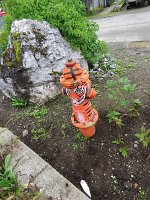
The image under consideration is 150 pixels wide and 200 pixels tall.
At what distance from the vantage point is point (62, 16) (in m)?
4.39

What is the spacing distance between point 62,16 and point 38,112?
172cm

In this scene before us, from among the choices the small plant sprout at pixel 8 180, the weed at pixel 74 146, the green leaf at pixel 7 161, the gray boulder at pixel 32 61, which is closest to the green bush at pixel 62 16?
the gray boulder at pixel 32 61

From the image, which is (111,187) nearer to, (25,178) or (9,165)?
(25,178)

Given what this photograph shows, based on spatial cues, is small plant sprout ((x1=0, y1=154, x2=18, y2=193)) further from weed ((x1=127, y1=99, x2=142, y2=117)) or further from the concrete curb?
weed ((x1=127, y1=99, x2=142, y2=117))

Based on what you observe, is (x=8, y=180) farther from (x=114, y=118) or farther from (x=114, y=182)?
(x=114, y=118)

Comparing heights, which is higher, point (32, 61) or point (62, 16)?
point (62, 16)

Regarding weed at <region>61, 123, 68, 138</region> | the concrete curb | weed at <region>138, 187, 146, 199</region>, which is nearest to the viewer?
the concrete curb

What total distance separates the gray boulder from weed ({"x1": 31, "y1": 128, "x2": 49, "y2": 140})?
688 mm

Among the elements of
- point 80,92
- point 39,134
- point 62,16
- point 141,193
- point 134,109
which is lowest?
point 141,193

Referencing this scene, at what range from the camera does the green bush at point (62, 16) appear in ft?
14.4

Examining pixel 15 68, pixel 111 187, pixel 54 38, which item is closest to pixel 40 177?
pixel 111 187

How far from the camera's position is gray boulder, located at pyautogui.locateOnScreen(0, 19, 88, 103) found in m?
4.09

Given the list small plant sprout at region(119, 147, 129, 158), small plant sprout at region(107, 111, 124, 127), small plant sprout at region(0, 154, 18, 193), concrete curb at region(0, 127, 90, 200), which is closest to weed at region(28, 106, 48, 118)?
concrete curb at region(0, 127, 90, 200)

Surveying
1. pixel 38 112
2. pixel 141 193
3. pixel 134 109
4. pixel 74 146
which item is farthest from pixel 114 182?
pixel 38 112
